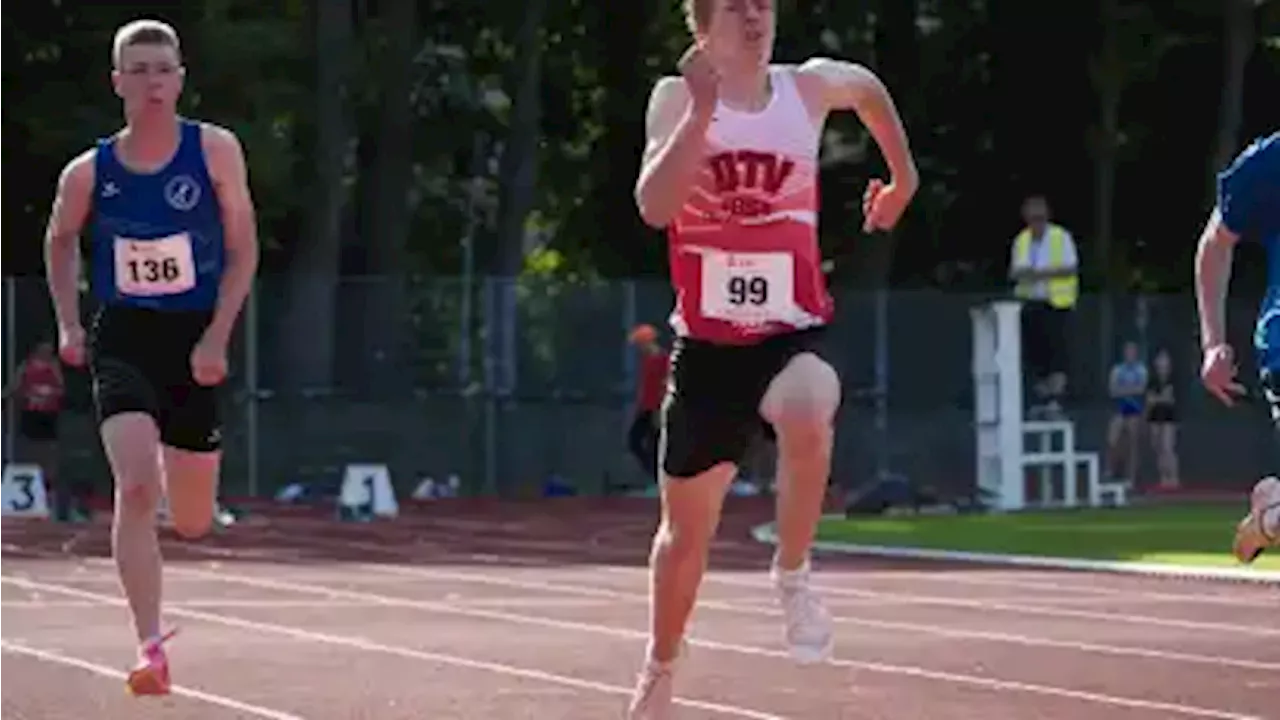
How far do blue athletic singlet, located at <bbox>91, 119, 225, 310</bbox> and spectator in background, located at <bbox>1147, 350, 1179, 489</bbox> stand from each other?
94.1ft

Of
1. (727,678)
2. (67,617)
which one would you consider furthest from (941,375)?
(727,678)

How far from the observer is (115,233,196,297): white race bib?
1116cm

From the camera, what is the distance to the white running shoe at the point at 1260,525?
9867 mm

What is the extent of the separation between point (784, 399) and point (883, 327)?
30889 mm

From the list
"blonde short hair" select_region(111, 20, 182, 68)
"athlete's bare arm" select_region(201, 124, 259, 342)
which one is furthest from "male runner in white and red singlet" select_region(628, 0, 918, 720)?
"blonde short hair" select_region(111, 20, 182, 68)

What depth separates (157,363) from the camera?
1124 centimetres

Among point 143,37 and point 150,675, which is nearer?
point 150,675

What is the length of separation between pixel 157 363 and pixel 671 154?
2.69 metres

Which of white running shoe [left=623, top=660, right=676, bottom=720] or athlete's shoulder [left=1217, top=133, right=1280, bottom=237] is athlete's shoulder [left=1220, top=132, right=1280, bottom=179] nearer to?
athlete's shoulder [left=1217, top=133, right=1280, bottom=237]

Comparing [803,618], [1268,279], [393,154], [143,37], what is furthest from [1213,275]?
[393,154]

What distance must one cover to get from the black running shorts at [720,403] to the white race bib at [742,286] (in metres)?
0.10

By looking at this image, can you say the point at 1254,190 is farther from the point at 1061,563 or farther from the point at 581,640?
the point at 1061,563

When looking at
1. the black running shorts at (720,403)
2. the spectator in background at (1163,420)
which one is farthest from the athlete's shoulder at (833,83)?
the spectator in background at (1163,420)

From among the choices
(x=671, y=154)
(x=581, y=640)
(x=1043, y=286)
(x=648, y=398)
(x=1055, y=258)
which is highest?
(x=671, y=154)
